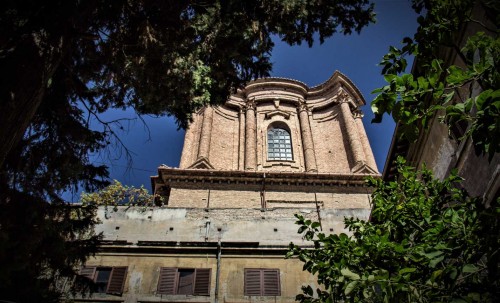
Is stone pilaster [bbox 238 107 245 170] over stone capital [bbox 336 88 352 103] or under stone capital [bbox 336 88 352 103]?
under

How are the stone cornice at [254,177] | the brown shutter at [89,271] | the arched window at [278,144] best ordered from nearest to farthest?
the brown shutter at [89,271] → the stone cornice at [254,177] → the arched window at [278,144]

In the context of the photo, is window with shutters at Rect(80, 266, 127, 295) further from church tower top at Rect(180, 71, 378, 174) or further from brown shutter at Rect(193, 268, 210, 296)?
church tower top at Rect(180, 71, 378, 174)

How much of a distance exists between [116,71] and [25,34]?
241 cm

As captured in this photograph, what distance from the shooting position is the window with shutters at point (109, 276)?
11539 millimetres

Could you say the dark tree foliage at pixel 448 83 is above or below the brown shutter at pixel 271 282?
below

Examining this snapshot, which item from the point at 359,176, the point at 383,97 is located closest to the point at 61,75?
the point at 383,97

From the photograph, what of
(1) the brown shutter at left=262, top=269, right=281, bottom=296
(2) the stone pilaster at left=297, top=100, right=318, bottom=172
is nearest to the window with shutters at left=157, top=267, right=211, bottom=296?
(1) the brown shutter at left=262, top=269, right=281, bottom=296

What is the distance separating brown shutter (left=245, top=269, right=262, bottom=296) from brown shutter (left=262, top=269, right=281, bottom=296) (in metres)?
A: 0.15

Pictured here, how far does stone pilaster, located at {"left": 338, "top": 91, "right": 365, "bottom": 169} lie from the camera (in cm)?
2212

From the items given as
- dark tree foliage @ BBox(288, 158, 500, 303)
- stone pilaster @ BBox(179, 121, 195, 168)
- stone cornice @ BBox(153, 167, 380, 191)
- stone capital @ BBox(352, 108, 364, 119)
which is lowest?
dark tree foliage @ BBox(288, 158, 500, 303)

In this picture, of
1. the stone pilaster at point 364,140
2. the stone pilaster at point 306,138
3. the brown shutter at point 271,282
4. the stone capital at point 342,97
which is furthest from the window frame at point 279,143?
the brown shutter at point 271,282

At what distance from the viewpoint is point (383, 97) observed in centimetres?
316

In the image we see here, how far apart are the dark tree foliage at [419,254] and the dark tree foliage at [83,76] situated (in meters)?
3.34

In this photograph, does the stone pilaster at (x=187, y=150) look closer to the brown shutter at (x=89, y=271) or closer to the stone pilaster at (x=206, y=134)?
the stone pilaster at (x=206, y=134)
